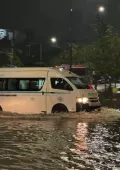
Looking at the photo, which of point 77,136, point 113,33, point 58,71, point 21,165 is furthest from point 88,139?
point 113,33

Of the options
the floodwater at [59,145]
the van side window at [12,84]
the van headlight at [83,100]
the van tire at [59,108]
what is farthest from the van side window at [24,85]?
the van headlight at [83,100]

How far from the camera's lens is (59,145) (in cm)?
1068

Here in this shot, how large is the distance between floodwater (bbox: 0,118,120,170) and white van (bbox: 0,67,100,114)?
1171 millimetres

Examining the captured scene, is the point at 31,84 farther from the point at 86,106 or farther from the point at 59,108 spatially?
the point at 86,106

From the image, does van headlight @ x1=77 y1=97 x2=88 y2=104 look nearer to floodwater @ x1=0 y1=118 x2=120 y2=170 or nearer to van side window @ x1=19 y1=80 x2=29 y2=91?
floodwater @ x1=0 y1=118 x2=120 y2=170

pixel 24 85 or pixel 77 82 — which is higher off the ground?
pixel 77 82

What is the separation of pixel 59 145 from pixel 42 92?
641 cm

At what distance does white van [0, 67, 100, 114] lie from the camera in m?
16.6

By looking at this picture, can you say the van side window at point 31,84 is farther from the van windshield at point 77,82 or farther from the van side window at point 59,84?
the van windshield at point 77,82

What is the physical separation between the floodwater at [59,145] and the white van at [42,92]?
3.84 ft

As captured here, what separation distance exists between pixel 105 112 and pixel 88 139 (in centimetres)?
647

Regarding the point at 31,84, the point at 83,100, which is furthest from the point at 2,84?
the point at 83,100

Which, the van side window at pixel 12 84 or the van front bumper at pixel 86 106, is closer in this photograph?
the van front bumper at pixel 86 106

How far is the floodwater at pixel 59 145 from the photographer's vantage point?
8.52 meters
